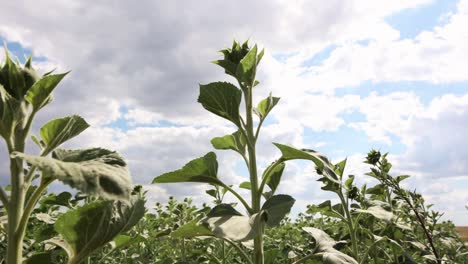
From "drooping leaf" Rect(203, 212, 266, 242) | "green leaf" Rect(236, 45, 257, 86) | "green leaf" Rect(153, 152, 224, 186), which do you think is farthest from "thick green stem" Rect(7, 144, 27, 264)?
"green leaf" Rect(236, 45, 257, 86)

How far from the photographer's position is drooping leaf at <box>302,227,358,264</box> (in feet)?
7.48

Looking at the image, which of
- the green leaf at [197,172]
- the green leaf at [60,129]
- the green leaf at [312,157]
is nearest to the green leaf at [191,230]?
the green leaf at [197,172]

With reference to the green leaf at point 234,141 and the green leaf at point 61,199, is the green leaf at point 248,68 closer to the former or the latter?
the green leaf at point 234,141

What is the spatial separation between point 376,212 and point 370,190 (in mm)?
1308

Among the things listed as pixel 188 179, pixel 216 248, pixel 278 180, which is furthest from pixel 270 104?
pixel 216 248

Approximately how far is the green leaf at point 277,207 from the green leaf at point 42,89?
1.06 meters

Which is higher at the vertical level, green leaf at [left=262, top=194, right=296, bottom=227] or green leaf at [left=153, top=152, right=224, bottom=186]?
green leaf at [left=153, top=152, right=224, bottom=186]

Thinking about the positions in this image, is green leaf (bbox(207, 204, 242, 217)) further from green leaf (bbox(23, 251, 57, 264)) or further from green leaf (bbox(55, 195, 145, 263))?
green leaf (bbox(23, 251, 57, 264))

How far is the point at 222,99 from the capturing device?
97.6 inches

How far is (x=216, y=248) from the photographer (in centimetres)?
609

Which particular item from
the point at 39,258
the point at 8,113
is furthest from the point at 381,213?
the point at 8,113

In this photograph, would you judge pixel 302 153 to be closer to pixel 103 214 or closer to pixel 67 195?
pixel 103 214

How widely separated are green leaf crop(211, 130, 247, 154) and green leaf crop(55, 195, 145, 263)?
1116 mm

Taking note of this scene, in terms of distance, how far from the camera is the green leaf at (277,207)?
6.66 ft
